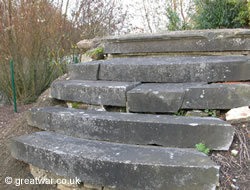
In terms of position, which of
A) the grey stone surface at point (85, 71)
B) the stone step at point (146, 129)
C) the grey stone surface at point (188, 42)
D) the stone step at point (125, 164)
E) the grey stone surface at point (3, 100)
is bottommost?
the grey stone surface at point (3, 100)

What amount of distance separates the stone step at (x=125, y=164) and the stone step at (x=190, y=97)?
0.54m

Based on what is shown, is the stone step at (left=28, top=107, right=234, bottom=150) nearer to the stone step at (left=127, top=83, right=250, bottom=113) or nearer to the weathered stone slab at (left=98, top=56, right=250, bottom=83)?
the stone step at (left=127, top=83, right=250, bottom=113)

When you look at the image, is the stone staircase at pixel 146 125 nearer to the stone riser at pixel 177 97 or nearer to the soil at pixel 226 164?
the stone riser at pixel 177 97

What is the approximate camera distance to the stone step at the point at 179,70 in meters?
2.53

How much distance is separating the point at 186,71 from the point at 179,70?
0.09m

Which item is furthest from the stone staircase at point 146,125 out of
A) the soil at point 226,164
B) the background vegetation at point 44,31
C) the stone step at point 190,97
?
the background vegetation at point 44,31

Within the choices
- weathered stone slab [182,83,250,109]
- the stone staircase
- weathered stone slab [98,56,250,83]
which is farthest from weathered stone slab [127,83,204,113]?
weathered stone slab [98,56,250,83]

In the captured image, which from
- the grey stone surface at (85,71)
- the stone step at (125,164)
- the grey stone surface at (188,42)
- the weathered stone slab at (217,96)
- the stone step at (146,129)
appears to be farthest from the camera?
the grey stone surface at (85,71)

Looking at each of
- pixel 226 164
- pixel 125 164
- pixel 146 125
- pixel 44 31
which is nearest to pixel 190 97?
pixel 146 125

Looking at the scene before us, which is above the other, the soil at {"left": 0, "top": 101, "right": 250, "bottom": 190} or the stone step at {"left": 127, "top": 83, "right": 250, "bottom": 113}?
the stone step at {"left": 127, "top": 83, "right": 250, "bottom": 113}

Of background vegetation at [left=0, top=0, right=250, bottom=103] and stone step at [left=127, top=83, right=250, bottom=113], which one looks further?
background vegetation at [left=0, top=0, right=250, bottom=103]

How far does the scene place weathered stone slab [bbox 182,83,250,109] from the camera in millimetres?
2195

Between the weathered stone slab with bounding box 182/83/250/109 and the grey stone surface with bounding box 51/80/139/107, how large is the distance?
728mm

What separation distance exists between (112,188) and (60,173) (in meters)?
0.52
